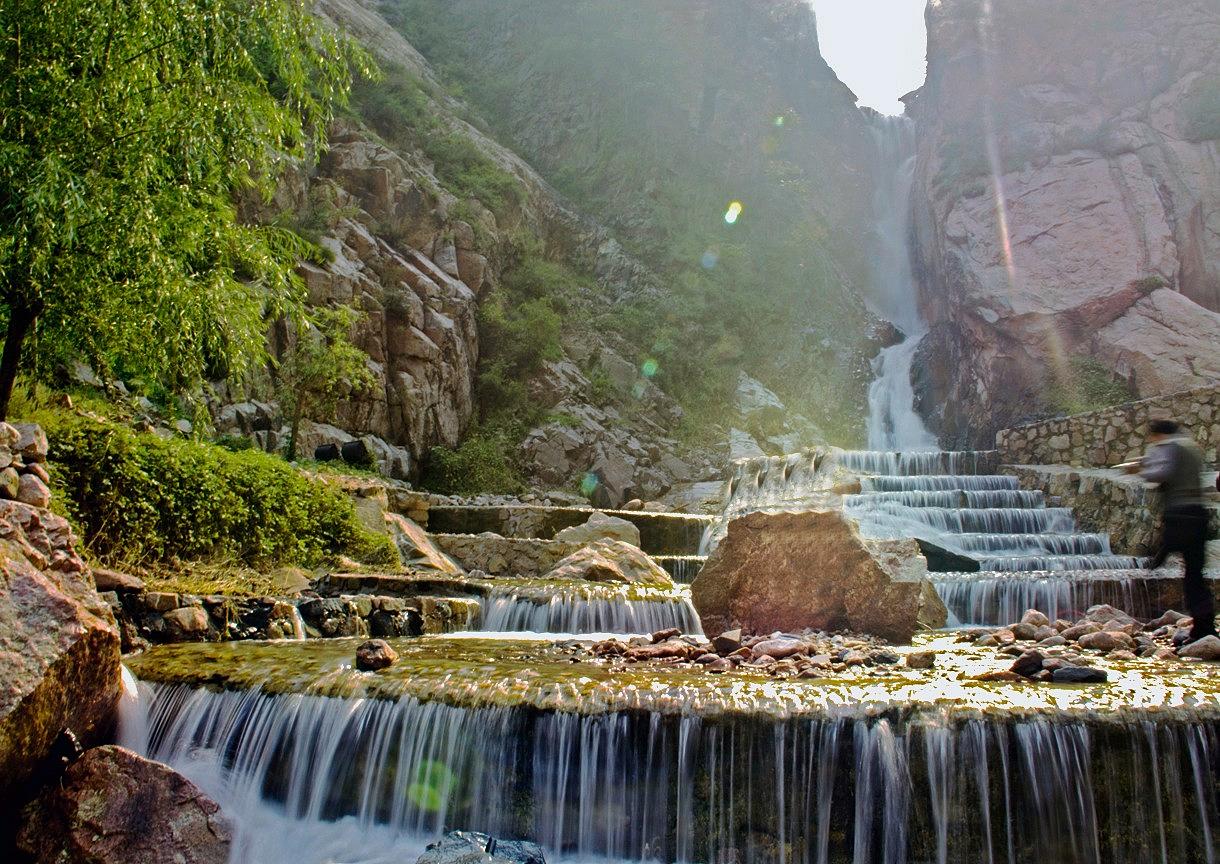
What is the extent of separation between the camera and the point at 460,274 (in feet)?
96.4

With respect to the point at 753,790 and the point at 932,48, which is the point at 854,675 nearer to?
the point at 753,790

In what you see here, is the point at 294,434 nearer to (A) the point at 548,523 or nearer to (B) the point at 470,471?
(A) the point at 548,523

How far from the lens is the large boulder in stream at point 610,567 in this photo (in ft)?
39.4

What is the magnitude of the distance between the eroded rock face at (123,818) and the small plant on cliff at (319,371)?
14.3 m

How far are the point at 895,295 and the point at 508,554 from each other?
3259 cm

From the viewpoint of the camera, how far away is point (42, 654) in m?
4.48

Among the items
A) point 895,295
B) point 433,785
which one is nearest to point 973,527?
point 433,785

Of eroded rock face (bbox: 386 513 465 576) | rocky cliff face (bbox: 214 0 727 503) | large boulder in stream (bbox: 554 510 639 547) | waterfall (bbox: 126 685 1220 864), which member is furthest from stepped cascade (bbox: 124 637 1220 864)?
rocky cliff face (bbox: 214 0 727 503)

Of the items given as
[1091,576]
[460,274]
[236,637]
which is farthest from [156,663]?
[460,274]

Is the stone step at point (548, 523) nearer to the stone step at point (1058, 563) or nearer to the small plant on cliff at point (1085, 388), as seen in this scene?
the stone step at point (1058, 563)

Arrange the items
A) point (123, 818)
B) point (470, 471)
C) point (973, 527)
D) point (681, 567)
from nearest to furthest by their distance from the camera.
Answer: point (123, 818)
point (681, 567)
point (973, 527)
point (470, 471)

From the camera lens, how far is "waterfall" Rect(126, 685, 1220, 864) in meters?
4.30

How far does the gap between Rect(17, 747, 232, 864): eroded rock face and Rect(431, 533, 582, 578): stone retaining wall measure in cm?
983

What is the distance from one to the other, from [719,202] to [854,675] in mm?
39931
